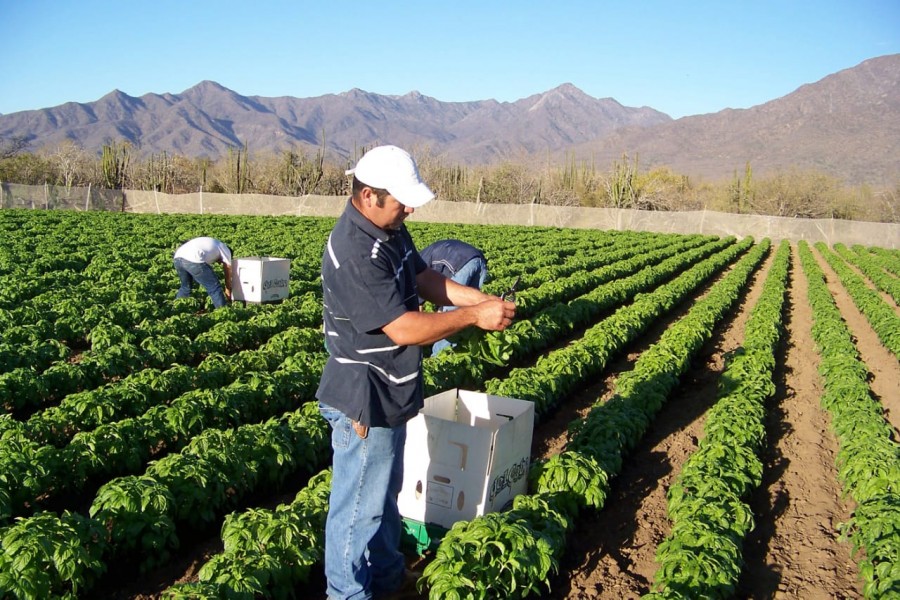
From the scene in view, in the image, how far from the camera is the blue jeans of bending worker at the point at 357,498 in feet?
12.7

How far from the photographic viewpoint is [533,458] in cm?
720

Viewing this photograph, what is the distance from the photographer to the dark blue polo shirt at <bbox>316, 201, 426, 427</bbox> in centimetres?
357

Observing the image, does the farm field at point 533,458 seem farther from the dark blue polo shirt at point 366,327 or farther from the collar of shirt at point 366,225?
the collar of shirt at point 366,225

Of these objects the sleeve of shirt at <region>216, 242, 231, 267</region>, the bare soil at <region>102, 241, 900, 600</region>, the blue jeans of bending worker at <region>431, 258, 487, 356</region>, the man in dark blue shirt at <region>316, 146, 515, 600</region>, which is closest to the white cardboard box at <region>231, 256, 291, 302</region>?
the sleeve of shirt at <region>216, 242, 231, 267</region>

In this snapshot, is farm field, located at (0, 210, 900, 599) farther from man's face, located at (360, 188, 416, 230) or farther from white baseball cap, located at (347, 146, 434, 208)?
white baseball cap, located at (347, 146, 434, 208)

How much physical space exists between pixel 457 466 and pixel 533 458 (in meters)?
2.69

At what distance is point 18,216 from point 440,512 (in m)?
34.9

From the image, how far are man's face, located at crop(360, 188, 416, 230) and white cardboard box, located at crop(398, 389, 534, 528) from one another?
4.88 ft

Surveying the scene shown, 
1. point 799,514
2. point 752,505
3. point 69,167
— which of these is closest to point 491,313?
point 752,505

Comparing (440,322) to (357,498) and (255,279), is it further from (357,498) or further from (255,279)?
(255,279)

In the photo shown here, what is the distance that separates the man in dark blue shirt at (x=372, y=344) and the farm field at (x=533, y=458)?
20.1 inches

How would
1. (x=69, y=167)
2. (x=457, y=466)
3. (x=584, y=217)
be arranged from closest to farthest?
(x=457, y=466) < (x=584, y=217) < (x=69, y=167)

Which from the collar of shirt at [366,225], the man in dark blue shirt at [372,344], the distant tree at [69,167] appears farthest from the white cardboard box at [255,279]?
the distant tree at [69,167]

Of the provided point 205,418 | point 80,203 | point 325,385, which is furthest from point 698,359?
point 80,203
